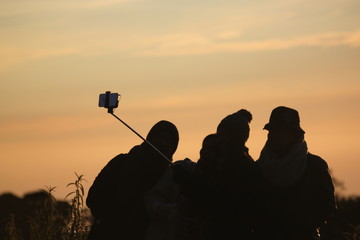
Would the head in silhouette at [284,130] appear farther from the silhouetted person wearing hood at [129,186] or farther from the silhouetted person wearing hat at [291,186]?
the silhouetted person wearing hood at [129,186]

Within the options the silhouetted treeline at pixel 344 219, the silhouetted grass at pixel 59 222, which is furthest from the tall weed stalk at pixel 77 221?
the silhouetted treeline at pixel 344 219

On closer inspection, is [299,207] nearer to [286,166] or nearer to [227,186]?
[286,166]

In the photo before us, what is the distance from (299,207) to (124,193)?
6.91 ft

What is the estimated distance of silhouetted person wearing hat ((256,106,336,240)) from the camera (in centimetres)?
1285

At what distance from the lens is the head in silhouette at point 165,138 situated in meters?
13.6

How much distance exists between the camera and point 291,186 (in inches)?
512

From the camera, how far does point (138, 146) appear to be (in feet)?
46.8

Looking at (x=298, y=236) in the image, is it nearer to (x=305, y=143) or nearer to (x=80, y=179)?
(x=305, y=143)

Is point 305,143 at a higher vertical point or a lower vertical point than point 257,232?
higher

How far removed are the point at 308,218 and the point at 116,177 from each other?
2.42 metres

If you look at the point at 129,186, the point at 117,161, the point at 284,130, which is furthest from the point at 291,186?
the point at 117,161

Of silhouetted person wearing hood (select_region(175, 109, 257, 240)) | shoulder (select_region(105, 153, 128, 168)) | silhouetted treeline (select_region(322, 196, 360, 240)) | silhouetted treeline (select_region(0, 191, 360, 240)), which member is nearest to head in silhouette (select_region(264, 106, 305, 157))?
silhouetted person wearing hood (select_region(175, 109, 257, 240))

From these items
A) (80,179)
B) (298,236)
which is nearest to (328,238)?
(80,179)

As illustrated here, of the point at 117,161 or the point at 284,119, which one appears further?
the point at 117,161
